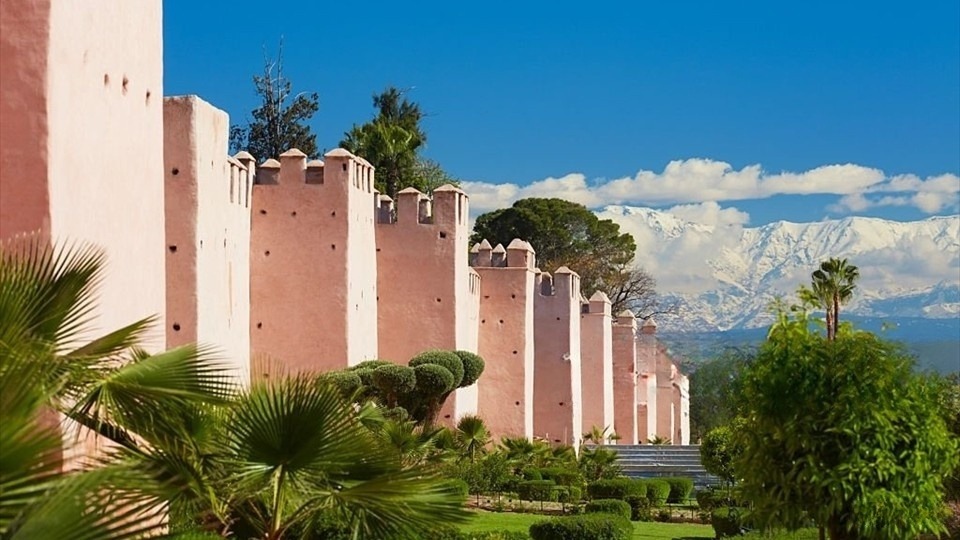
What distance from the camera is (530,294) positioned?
36.0 m

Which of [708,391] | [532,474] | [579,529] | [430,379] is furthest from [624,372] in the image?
[708,391]

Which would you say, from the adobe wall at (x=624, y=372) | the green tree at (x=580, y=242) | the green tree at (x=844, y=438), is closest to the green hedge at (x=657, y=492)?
the green tree at (x=844, y=438)

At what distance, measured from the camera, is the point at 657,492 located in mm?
25297

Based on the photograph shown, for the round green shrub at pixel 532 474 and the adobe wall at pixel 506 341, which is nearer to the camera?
the round green shrub at pixel 532 474

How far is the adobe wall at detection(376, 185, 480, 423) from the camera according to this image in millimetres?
30234

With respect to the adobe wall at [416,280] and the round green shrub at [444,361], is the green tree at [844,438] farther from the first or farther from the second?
the adobe wall at [416,280]

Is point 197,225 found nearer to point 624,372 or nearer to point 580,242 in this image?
point 624,372

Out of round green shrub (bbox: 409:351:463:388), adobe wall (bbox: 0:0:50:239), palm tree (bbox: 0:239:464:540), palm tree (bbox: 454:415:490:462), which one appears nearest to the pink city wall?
adobe wall (bbox: 0:0:50:239)

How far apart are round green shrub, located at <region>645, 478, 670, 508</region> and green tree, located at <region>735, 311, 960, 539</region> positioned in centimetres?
1335

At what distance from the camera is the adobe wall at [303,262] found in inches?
1031

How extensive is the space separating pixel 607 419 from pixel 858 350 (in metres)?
31.0

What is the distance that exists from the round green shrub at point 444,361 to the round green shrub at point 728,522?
8.04 meters

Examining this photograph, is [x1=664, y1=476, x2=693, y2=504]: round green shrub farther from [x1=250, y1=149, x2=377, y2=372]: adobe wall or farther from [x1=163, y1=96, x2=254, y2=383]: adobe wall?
[x1=163, y1=96, x2=254, y2=383]: adobe wall

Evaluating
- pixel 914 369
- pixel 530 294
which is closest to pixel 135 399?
pixel 914 369
